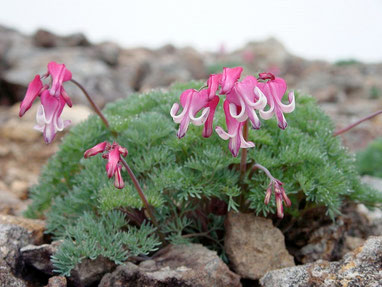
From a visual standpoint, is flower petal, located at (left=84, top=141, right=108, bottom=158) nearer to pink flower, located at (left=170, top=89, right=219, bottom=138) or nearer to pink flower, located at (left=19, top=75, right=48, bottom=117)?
pink flower, located at (left=19, top=75, right=48, bottom=117)

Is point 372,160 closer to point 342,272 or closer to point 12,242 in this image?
point 342,272

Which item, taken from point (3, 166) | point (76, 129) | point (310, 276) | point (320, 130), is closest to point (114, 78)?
point (3, 166)

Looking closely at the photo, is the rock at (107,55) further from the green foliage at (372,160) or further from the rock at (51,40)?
the green foliage at (372,160)

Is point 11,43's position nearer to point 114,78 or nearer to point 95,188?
point 114,78

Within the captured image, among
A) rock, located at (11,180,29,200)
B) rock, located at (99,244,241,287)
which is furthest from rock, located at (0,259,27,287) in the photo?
rock, located at (11,180,29,200)

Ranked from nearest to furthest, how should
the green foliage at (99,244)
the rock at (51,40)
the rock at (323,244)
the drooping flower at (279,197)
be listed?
the drooping flower at (279,197) < the green foliage at (99,244) < the rock at (323,244) < the rock at (51,40)

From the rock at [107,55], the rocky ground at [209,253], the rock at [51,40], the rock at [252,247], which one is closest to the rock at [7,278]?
the rocky ground at [209,253]
